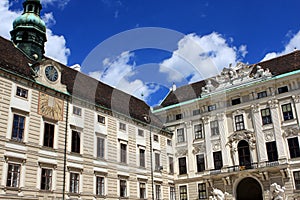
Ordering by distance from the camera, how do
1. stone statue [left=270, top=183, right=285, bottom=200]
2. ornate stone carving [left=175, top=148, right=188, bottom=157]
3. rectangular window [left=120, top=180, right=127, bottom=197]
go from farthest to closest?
ornate stone carving [left=175, top=148, right=188, bottom=157] < rectangular window [left=120, top=180, right=127, bottom=197] < stone statue [left=270, top=183, right=285, bottom=200]

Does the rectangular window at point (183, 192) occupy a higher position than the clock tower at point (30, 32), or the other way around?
the clock tower at point (30, 32)

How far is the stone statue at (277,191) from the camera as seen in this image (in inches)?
1181

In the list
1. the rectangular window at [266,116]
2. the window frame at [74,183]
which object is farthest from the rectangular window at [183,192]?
the window frame at [74,183]

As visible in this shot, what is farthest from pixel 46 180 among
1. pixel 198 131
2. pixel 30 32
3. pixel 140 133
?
pixel 198 131

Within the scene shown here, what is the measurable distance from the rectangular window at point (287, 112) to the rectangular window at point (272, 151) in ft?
9.38

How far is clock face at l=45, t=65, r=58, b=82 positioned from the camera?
26638 millimetres

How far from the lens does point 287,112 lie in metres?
33.2

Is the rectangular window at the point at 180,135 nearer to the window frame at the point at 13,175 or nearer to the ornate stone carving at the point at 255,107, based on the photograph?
the ornate stone carving at the point at 255,107

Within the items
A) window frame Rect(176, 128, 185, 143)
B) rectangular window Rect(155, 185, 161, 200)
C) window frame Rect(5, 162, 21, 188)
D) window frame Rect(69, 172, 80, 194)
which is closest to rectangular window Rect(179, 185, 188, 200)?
rectangular window Rect(155, 185, 161, 200)

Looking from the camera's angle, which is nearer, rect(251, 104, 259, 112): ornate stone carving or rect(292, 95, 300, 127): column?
rect(292, 95, 300, 127): column

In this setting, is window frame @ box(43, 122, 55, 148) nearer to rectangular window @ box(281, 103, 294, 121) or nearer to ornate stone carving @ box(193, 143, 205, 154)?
ornate stone carving @ box(193, 143, 205, 154)

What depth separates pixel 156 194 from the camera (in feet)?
114

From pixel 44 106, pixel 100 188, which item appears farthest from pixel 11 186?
pixel 100 188

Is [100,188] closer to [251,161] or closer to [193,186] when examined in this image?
[193,186]
